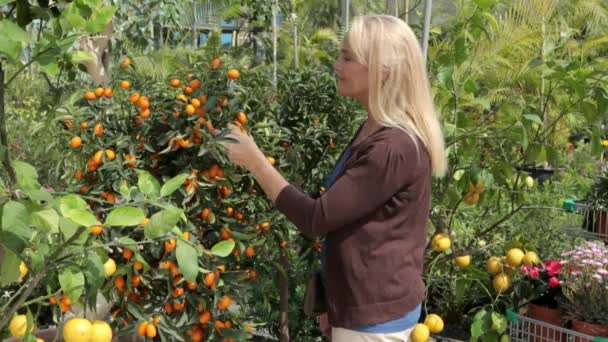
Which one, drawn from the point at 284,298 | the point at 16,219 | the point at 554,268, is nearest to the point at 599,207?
the point at 554,268

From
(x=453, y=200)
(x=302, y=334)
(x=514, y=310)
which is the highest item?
(x=453, y=200)

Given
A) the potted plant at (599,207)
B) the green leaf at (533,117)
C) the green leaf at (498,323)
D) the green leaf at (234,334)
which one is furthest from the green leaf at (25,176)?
the potted plant at (599,207)

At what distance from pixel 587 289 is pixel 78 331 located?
1804 millimetres

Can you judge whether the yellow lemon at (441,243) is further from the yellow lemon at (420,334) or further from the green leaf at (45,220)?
the green leaf at (45,220)

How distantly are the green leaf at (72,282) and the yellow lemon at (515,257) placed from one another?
6.71 ft

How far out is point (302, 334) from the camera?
3514mm

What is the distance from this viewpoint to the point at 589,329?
2426 mm

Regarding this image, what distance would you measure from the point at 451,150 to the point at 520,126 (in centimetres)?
30

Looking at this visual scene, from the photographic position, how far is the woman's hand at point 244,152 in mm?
1752

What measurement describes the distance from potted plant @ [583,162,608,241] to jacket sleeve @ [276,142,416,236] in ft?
5.04

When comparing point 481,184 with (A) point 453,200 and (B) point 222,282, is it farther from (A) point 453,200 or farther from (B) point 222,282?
(B) point 222,282

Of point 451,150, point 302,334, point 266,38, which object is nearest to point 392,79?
point 451,150

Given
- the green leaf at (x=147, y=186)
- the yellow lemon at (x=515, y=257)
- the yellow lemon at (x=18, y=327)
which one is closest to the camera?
the green leaf at (x=147, y=186)

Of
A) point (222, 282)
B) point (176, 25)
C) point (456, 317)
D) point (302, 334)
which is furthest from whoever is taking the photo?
point (176, 25)
